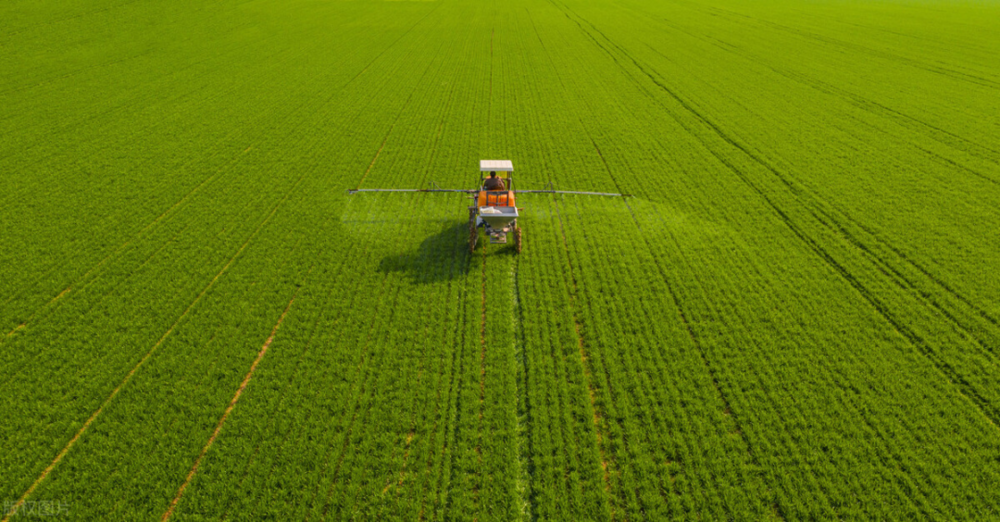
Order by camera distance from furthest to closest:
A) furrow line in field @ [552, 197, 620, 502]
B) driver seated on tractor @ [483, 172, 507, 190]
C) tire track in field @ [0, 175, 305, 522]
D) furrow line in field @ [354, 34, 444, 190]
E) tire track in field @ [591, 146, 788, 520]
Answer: furrow line in field @ [354, 34, 444, 190] < driver seated on tractor @ [483, 172, 507, 190] < furrow line in field @ [552, 197, 620, 502] < tire track in field @ [591, 146, 788, 520] < tire track in field @ [0, 175, 305, 522]

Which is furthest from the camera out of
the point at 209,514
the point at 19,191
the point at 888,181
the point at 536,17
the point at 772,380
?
the point at 536,17

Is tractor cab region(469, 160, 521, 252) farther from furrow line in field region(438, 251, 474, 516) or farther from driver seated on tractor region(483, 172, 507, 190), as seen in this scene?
furrow line in field region(438, 251, 474, 516)

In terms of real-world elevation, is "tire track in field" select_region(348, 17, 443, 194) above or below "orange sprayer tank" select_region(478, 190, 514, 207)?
above

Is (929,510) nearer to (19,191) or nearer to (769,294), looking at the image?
(769,294)

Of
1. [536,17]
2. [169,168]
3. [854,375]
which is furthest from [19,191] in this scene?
[536,17]

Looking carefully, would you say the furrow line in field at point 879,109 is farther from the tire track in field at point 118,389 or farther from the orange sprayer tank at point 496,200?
the tire track in field at point 118,389

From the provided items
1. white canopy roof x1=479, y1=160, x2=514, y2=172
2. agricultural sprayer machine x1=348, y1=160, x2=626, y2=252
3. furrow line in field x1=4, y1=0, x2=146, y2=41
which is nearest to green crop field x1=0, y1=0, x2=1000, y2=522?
agricultural sprayer machine x1=348, y1=160, x2=626, y2=252

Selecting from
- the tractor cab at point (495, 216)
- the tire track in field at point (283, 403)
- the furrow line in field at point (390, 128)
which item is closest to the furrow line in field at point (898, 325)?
the tractor cab at point (495, 216)

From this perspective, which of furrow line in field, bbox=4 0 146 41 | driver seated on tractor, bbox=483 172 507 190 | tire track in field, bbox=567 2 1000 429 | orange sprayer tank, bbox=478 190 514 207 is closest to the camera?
tire track in field, bbox=567 2 1000 429
